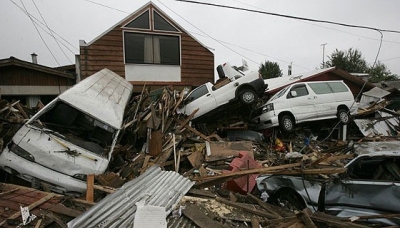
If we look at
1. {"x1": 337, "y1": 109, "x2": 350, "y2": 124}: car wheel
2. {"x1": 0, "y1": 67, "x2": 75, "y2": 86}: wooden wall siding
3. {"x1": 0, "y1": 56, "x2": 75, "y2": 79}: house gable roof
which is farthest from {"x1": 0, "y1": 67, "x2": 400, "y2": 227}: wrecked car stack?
{"x1": 0, "y1": 67, "x2": 75, "y2": 86}: wooden wall siding

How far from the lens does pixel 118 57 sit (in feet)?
41.8

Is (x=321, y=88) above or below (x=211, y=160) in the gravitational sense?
above

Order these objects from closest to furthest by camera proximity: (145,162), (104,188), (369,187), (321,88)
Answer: (369,187), (104,188), (145,162), (321,88)

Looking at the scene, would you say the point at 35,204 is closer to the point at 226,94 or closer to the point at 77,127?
the point at 77,127

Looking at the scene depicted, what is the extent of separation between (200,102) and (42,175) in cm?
636

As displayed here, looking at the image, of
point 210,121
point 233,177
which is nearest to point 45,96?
point 210,121

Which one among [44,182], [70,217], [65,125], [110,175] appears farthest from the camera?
[65,125]

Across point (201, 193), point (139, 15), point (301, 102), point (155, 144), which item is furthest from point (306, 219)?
point (139, 15)

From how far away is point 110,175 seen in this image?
15.7 feet

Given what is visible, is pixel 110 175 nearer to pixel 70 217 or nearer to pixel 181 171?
pixel 70 217

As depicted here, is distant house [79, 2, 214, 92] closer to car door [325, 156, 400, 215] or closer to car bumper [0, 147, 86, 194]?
car bumper [0, 147, 86, 194]

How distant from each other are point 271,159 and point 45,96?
11.6 m

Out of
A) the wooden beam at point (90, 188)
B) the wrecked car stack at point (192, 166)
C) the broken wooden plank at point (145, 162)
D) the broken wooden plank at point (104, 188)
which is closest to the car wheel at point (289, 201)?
the wrecked car stack at point (192, 166)

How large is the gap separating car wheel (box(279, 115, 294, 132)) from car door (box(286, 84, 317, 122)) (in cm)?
31
